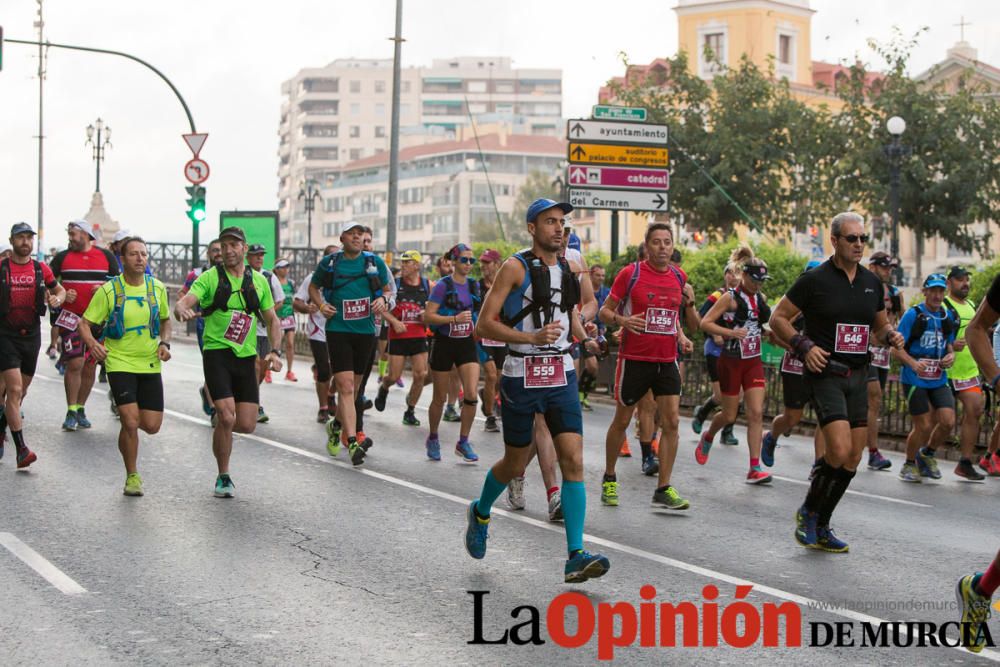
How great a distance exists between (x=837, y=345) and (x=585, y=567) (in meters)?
2.39

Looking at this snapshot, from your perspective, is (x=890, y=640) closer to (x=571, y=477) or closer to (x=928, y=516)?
(x=571, y=477)

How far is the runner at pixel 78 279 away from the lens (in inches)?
578

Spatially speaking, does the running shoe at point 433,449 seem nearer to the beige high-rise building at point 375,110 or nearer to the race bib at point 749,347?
the race bib at point 749,347

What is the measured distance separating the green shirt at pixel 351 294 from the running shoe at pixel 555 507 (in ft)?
11.5

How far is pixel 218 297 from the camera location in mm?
10906

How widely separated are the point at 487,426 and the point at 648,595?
890 cm

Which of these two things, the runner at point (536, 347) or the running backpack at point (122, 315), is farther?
the running backpack at point (122, 315)

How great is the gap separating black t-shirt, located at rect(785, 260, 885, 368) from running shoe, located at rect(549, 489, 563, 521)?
1961 millimetres

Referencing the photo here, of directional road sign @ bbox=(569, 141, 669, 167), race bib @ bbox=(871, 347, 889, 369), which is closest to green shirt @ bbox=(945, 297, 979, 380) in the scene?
race bib @ bbox=(871, 347, 889, 369)

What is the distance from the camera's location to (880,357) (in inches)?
550

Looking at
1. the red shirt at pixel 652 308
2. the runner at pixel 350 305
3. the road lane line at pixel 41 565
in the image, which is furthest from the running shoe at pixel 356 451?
the road lane line at pixel 41 565

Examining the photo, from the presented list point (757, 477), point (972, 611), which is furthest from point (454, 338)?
point (972, 611)

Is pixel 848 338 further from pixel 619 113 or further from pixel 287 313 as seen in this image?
pixel 619 113

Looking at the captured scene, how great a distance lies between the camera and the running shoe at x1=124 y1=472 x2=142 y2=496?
10773mm
